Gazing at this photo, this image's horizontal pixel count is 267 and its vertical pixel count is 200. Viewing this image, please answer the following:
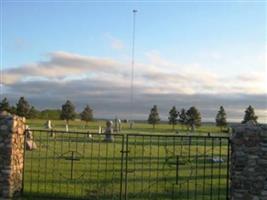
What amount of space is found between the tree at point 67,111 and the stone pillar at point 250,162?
2711 inches

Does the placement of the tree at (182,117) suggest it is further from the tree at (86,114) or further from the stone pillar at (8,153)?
the stone pillar at (8,153)

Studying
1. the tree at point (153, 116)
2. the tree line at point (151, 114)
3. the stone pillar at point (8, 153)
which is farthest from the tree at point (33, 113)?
the stone pillar at point (8, 153)

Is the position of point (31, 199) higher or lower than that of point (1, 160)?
lower

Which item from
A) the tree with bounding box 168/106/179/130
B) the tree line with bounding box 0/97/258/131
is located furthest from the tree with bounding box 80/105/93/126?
the tree with bounding box 168/106/179/130

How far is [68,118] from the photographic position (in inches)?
3255

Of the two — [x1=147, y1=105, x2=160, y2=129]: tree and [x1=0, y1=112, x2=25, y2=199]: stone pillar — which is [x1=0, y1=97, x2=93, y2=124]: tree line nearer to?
[x1=147, y1=105, x2=160, y2=129]: tree

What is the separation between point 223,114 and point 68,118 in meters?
22.9

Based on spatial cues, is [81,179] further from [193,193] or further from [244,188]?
[244,188]

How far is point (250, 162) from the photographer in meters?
12.6

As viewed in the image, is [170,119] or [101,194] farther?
[170,119]

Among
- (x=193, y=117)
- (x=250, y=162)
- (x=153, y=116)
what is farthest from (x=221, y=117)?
(x=250, y=162)

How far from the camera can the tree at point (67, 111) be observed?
266ft

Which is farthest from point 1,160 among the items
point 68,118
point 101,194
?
point 68,118

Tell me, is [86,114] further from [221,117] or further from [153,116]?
[221,117]
